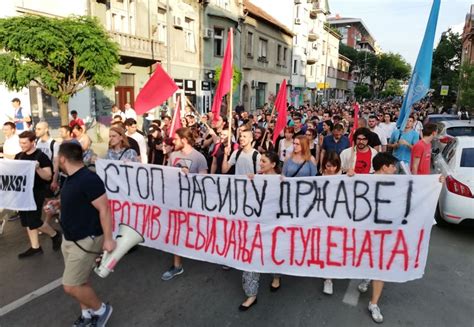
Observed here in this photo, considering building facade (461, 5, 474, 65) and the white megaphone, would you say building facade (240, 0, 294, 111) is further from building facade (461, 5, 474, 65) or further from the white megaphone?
the white megaphone

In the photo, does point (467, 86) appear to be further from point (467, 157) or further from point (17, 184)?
point (17, 184)

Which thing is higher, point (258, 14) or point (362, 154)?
point (258, 14)

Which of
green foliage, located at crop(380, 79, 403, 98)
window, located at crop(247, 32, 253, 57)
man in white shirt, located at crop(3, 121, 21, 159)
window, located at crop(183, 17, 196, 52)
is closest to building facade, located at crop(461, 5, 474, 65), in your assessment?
window, located at crop(247, 32, 253, 57)

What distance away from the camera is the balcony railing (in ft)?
53.8

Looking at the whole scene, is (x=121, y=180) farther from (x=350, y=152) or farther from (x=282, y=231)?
(x=350, y=152)

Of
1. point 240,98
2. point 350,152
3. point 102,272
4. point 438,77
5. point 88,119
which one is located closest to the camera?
point 102,272

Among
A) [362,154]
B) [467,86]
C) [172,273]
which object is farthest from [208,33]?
[172,273]

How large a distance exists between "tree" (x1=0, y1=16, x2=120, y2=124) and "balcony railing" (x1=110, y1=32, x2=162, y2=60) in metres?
5.88

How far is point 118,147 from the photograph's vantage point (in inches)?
193

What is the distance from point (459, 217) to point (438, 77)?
39484mm

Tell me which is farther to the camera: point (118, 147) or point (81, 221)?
A: point (118, 147)


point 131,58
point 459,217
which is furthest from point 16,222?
point 131,58

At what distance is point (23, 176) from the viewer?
484 cm

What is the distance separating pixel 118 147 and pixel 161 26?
17.0 metres
